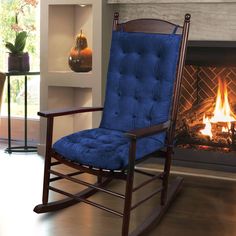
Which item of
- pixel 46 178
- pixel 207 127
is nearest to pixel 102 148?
pixel 46 178

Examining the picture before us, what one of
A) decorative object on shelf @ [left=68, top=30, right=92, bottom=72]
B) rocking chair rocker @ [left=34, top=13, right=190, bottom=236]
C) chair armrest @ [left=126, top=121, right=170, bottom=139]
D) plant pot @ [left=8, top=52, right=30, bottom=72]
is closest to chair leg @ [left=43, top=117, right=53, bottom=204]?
rocking chair rocker @ [left=34, top=13, right=190, bottom=236]

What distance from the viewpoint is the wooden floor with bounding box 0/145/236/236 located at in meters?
2.51

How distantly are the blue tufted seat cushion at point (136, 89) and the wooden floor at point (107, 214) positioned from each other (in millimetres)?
373

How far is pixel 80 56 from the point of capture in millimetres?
3855

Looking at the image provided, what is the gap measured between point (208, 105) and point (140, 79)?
94cm

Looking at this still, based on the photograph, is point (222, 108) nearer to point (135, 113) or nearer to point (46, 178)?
point (135, 113)

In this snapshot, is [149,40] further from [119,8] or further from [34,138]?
[34,138]

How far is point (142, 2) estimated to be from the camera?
357 cm

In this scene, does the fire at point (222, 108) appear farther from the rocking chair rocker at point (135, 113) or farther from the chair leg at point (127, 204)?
the chair leg at point (127, 204)

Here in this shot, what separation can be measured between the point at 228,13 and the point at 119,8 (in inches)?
32.0

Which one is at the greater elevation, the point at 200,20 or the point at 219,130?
the point at 200,20

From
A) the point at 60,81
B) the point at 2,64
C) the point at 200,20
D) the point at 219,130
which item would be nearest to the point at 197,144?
the point at 219,130

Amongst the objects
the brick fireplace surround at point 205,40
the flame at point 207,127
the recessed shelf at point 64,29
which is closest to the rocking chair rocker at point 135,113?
the brick fireplace surround at point 205,40

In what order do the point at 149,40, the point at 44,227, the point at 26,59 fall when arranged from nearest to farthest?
the point at 44,227
the point at 149,40
the point at 26,59
